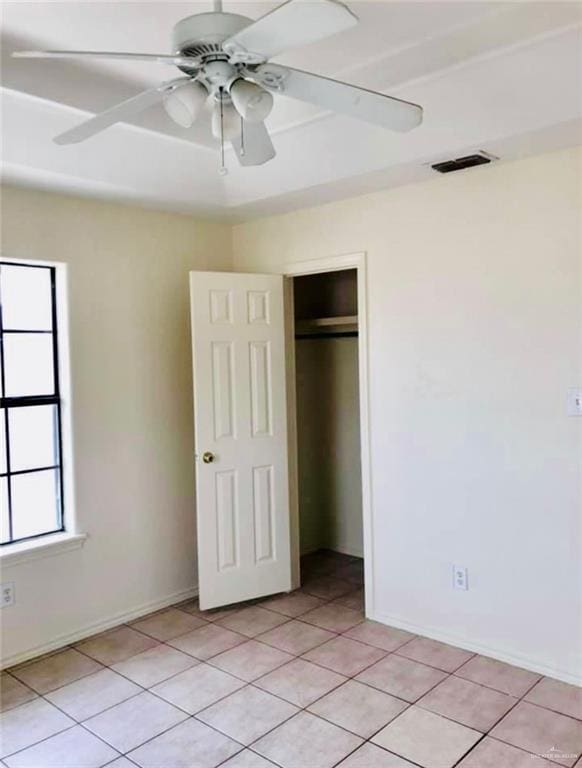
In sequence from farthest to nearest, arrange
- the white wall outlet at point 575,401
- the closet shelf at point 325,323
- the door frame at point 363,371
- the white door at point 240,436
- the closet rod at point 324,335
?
the closet rod at point 324,335, the closet shelf at point 325,323, the white door at point 240,436, the door frame at point 363,371, the white wall outlet at point 575,401

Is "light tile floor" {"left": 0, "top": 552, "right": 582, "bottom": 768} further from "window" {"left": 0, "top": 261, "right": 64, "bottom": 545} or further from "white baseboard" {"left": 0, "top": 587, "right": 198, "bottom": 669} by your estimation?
"window" {"left": 0, "top": 261, "right": 64, "bottom": 545}

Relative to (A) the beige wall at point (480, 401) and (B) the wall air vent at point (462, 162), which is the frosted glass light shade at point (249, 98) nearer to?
(B) the wall air vent at point (462, 162)

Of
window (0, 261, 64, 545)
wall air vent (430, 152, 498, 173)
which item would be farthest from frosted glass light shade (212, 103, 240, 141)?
window (0, 261, 64, 545)

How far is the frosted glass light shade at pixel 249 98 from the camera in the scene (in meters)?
1.74

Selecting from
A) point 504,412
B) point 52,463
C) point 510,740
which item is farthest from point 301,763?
point 52,463

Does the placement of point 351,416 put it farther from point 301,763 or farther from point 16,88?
point 16,88

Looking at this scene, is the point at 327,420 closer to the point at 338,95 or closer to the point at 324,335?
the point at 324,335

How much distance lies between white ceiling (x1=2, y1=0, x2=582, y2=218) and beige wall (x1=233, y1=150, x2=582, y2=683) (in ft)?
0.82

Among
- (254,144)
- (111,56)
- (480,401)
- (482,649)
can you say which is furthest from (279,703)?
(111,56)

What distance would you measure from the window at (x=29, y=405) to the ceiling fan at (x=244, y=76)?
55.5 inches

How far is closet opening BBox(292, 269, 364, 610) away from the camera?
4.61 meters

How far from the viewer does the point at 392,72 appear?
254 cm

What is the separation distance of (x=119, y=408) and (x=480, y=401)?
1972mm

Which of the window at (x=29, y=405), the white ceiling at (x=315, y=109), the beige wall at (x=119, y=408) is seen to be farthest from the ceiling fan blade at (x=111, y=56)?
the window at (x=29, y=405)
